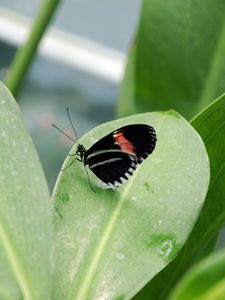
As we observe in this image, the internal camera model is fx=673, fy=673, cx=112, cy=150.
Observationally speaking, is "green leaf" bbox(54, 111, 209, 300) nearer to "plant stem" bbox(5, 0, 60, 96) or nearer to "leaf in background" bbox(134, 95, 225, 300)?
"leaf in background" bbox(134, 95, 225, 300)

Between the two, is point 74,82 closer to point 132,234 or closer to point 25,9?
point 25,9

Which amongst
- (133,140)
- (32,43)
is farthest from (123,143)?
(32,43)

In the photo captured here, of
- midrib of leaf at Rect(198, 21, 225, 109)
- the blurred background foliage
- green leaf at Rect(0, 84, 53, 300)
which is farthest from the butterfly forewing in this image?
the blurred background foliage

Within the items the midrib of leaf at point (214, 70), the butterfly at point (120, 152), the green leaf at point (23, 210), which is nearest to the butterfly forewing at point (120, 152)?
the butterfly at point (120, 152)

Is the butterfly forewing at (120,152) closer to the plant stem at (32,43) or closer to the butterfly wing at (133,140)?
the butterfly wing at (133,140)

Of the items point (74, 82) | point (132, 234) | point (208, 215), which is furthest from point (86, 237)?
point (74, 82)
